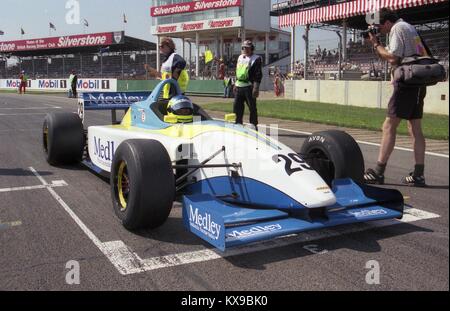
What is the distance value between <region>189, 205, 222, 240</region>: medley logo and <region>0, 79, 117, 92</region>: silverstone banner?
3215 cm

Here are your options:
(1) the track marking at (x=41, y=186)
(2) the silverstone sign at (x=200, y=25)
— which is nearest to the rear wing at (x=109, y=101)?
(1) the track marking at (x=41, y=186)

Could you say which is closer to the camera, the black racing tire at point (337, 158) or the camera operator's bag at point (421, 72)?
the camera operator's bag at point (421, 72)

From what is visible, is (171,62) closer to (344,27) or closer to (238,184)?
(238,184)

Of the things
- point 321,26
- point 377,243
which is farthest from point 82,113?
point 321,26

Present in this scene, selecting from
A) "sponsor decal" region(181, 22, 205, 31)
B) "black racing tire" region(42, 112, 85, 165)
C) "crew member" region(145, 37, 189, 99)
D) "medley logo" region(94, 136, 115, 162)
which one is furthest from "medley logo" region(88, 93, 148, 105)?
"sponsor decal" region(181, 22, 205, 31)

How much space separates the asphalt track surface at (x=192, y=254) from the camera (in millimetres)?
2777

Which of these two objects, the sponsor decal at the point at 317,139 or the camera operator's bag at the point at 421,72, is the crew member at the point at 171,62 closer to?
the sponsor decal at the point at 317,139

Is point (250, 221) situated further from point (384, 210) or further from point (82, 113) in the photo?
point (82, 113)

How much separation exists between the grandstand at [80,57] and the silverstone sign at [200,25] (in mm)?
6457

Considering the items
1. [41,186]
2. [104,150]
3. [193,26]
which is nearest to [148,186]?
[104,150]

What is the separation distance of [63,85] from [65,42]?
62.2 ft

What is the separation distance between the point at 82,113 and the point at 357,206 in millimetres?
4780

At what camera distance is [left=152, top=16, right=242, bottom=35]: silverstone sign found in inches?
1578

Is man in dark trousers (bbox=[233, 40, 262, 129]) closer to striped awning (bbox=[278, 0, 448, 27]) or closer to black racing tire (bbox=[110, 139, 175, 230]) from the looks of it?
black racing tire (bbox=[110, 139, 175, 230])
